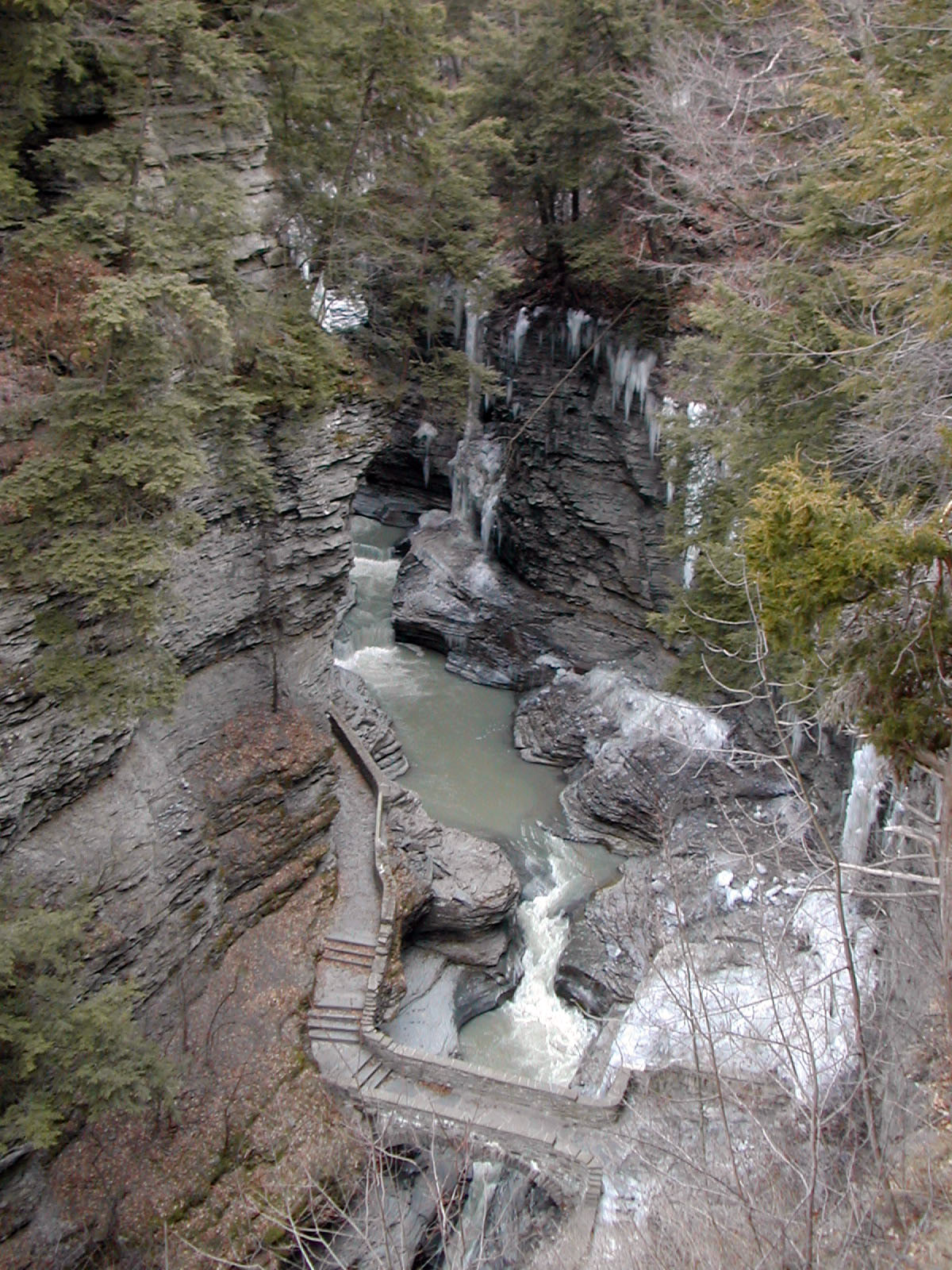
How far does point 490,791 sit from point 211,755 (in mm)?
7269

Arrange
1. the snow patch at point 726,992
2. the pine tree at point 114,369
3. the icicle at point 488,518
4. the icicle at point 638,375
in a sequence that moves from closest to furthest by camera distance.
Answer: the pine tree at point 114,369 < the snow patch at point 726,992 < the icicle at point 638,375 < the icicle at point 488,518

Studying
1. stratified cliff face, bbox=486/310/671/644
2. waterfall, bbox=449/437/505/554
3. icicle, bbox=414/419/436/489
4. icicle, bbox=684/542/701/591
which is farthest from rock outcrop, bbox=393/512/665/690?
icicle, bbox=684/542/701/591

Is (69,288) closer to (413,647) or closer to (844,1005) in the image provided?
(844,1005)

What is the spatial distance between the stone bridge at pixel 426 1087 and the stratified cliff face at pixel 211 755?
1.66 metres

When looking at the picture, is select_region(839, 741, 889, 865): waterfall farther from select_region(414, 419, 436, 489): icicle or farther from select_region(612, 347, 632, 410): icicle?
select_region(414, 419, 436, 489): icicle

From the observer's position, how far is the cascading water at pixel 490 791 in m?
15.3

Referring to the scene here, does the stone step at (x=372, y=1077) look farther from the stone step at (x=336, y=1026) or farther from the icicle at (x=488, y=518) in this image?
the icicle at (x=488, y=518)

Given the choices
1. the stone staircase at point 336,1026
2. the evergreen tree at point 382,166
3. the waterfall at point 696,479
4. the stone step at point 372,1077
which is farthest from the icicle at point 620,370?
the stone step at point 372,1077

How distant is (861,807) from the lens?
14172 millimetres

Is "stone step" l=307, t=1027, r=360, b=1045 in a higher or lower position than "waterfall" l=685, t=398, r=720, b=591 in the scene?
lower

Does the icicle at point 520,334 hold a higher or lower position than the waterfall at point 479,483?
higher

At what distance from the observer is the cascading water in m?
15.3

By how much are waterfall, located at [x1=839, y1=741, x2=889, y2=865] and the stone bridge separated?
504cm

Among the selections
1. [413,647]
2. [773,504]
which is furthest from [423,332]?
[773,504]
